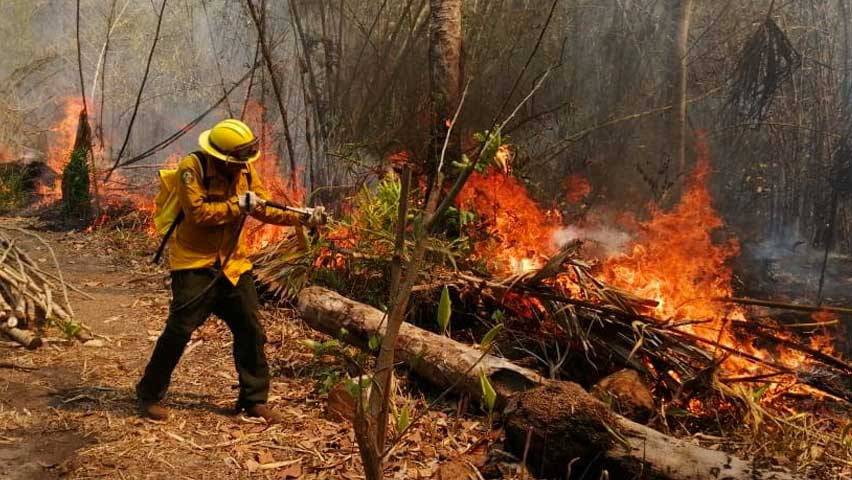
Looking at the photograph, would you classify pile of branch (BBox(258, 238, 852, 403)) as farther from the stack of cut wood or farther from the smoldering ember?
the stack of cut wood

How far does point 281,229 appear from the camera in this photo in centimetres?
802

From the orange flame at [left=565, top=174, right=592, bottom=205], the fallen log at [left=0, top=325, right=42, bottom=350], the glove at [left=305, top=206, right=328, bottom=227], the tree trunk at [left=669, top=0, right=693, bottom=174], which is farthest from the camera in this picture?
the orange flame at [left=565, top=174, right=592, bottom=205]

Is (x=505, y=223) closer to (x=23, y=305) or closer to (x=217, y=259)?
(x=217, y=259)

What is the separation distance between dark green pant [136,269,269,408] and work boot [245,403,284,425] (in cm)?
4

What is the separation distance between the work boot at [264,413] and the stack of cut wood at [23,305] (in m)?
2.19

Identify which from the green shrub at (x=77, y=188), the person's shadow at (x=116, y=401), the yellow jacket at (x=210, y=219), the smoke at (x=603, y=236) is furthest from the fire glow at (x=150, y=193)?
the yellow jacket at (x=210, y=219)

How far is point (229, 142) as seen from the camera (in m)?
3.53

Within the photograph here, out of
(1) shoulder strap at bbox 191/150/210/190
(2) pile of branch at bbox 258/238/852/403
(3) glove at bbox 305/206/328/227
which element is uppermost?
(1) shoulder strap at bbox 191/150/210/190

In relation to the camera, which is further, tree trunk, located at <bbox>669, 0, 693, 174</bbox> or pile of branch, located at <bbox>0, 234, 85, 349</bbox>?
tree trunk, located at <bbox>669, 0, 693, 174</bbox>

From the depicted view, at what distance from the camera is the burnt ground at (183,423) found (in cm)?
322

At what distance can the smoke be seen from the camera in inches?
328

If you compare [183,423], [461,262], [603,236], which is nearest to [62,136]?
[603,236]

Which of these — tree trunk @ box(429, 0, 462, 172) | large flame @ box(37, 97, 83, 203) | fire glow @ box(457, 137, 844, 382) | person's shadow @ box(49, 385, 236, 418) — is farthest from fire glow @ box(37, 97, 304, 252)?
person's shadow @ box(49, 385, 236, 418)

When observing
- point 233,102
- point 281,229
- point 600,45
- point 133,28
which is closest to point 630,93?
point 600,45
